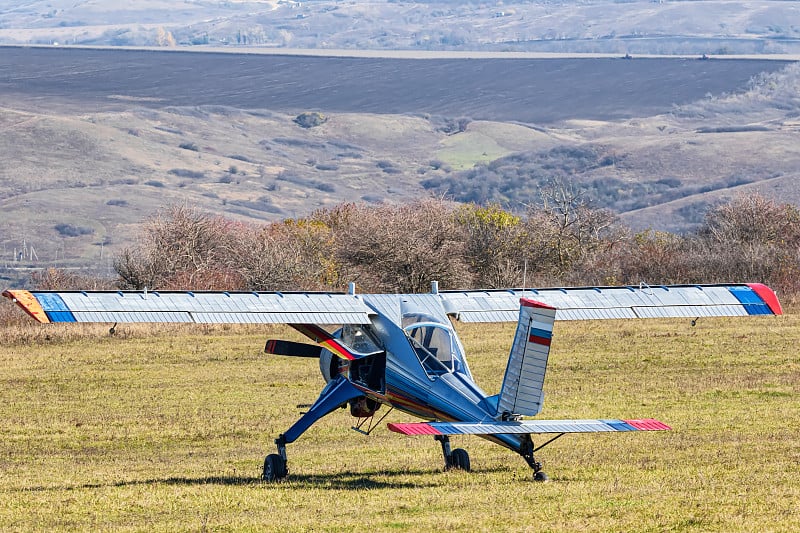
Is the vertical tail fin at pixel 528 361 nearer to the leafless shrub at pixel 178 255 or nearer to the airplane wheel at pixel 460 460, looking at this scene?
the airplane wheel at pixel 460 460

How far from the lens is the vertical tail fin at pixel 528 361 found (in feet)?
49.2

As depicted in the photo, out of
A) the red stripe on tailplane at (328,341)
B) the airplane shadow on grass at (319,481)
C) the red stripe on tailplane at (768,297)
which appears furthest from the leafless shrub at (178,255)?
the red stripe on tailplane at (768,297)

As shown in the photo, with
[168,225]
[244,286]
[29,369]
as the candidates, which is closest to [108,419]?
[29,369]

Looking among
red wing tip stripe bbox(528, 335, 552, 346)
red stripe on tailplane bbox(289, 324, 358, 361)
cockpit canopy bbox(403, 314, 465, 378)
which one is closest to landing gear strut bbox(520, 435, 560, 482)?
red wing tip stripe bbox(528, 335, 552, 346)

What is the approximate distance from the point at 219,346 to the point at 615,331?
13157mm

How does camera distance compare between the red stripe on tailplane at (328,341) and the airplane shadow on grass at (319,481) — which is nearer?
the airplane shadow on grass at (319,481)

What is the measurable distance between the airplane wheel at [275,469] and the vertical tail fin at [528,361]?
382 centimetres

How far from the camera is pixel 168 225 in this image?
77250 mm

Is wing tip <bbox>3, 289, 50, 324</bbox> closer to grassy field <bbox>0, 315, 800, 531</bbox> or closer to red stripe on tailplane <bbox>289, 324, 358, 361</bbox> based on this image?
grassy field <bbox>0, 315, 800, 531</bbox>

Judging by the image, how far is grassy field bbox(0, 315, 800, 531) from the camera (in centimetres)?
1409

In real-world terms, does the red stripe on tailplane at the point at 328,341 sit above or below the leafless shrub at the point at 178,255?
above

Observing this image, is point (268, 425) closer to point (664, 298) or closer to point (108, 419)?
point (108, 419)

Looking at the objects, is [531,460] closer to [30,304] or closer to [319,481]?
[319,481]

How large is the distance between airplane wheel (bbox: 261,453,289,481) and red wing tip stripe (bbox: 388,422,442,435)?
3.56m
